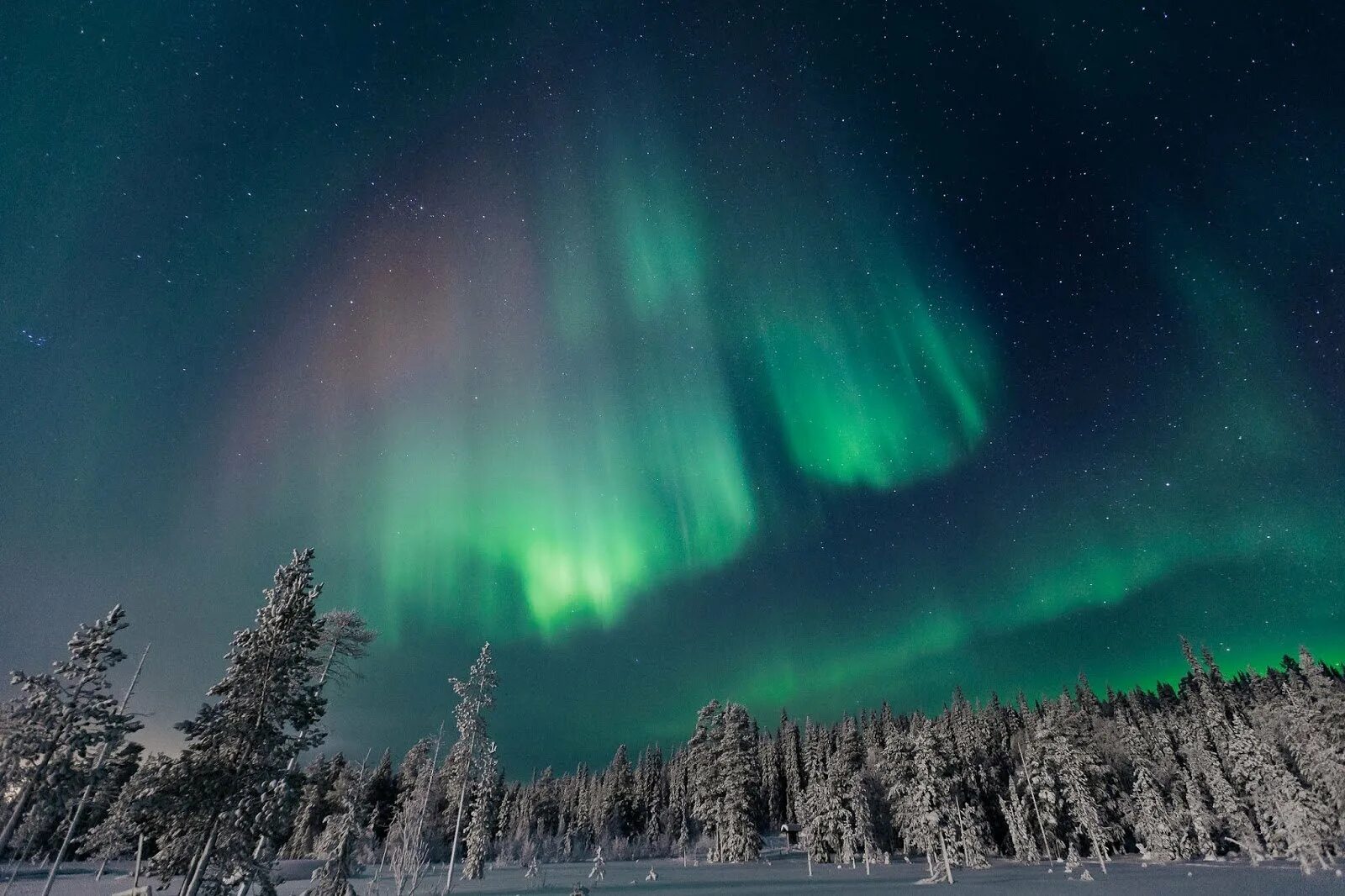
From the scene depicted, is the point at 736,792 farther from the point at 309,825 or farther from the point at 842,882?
the point at 309,825

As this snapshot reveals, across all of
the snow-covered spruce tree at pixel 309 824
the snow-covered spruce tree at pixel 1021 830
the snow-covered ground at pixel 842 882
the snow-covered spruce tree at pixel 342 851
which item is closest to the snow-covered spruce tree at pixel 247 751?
the snow-covered spruce tree at pixel 342 851

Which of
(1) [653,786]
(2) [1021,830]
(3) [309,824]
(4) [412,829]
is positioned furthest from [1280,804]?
(3) [309,824]

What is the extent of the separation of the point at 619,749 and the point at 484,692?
8657 centimetres

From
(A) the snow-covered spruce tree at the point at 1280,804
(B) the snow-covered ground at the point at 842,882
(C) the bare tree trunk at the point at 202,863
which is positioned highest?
(A) the snow-covered spruce tree at the point at 1280,804

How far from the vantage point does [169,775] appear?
20641 mm

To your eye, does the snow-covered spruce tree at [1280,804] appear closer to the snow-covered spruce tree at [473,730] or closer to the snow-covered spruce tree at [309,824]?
the snow-covered spruce tree at [473,730]

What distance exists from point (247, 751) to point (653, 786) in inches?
4468

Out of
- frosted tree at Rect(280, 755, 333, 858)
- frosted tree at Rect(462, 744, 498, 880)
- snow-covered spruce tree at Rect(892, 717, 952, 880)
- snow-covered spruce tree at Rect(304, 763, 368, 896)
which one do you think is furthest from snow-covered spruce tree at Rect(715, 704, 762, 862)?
frosted tree at Rect(280, 755, 333, 858)

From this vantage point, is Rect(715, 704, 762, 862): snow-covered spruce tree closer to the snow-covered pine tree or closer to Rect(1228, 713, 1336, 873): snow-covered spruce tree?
the snow-covered pine tree

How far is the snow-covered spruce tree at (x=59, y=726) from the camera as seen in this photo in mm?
23547

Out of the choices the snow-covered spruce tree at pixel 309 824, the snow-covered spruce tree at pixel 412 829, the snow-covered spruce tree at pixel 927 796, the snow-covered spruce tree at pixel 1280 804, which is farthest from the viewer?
the snow-covered spruce tree at pixel 309 824

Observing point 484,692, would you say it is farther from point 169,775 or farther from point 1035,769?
point 1035,769

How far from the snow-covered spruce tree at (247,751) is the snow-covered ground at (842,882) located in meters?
17.5

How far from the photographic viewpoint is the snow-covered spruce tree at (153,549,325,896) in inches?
812
